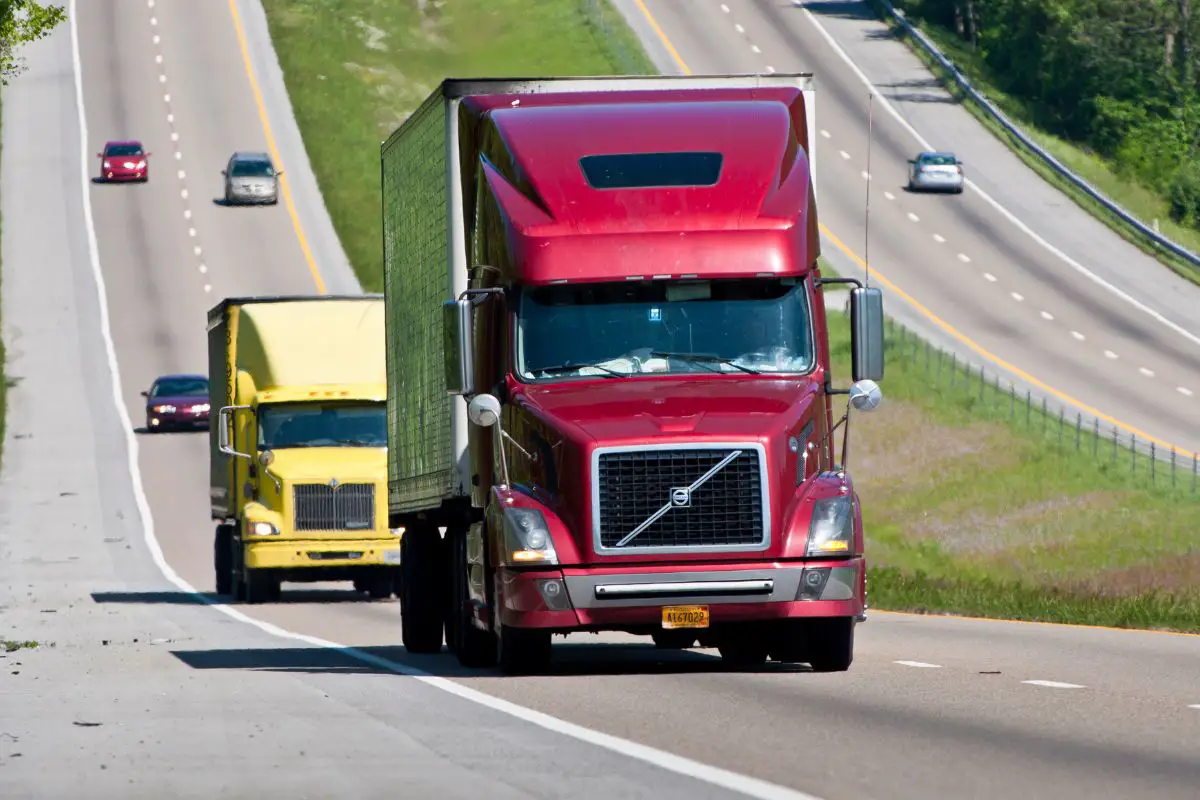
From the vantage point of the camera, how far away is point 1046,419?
184ft

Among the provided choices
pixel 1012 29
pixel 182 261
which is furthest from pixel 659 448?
pixel 1012 29

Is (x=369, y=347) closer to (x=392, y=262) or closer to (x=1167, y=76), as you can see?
(x=392, y=262)

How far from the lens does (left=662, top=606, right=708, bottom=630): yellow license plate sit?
59.1 ft

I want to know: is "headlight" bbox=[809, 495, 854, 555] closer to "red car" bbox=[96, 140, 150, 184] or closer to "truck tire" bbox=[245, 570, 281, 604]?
"truck tire" bbox=[245, 570, 281, 604]

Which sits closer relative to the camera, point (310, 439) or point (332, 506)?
point (332, 506)

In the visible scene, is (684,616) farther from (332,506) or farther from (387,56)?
(387,56)

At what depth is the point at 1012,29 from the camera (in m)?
101

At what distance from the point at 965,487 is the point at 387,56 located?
53.4 m

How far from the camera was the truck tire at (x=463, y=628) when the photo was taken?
2019cm

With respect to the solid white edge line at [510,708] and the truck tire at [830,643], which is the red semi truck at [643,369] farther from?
the solid white edge line at [510,708]

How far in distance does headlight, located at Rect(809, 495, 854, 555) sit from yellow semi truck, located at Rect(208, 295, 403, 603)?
1708 cm

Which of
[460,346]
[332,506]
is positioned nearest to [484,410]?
[460,346]

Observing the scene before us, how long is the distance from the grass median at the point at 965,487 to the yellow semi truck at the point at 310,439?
6.74m

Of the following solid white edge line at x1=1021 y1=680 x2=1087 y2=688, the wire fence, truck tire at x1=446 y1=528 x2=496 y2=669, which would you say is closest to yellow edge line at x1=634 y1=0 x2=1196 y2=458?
the wire fence
